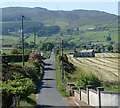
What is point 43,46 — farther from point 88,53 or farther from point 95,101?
point 95,101

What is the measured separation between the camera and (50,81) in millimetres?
56656

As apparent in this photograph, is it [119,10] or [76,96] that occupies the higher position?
[119,10]

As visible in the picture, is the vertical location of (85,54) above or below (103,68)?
above

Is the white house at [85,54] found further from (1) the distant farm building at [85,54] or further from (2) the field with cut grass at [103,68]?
(2) the field with cut grass at [103,68]

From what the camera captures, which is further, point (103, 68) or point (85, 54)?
point (85, 54)

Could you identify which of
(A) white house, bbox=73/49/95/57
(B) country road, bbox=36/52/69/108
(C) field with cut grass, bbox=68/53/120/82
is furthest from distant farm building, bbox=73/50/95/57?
(B) country road, bbox=36/52/69/108

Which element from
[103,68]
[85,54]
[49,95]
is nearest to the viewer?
[49,95]

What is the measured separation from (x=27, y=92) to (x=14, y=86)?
948 mm

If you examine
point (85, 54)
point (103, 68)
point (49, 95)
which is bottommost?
point (49, 95)

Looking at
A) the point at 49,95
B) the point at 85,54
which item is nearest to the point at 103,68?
the point at 49,95

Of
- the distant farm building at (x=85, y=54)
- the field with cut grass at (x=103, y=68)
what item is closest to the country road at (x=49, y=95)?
the field with cut grass at (x=103, y=68)

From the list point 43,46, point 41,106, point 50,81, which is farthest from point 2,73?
point 43,46

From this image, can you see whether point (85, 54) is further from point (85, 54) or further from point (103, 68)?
point (103, 68)

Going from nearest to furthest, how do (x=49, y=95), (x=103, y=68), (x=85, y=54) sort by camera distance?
(x=49, y=95), (x=103, y=68), (x=85, y=54)
